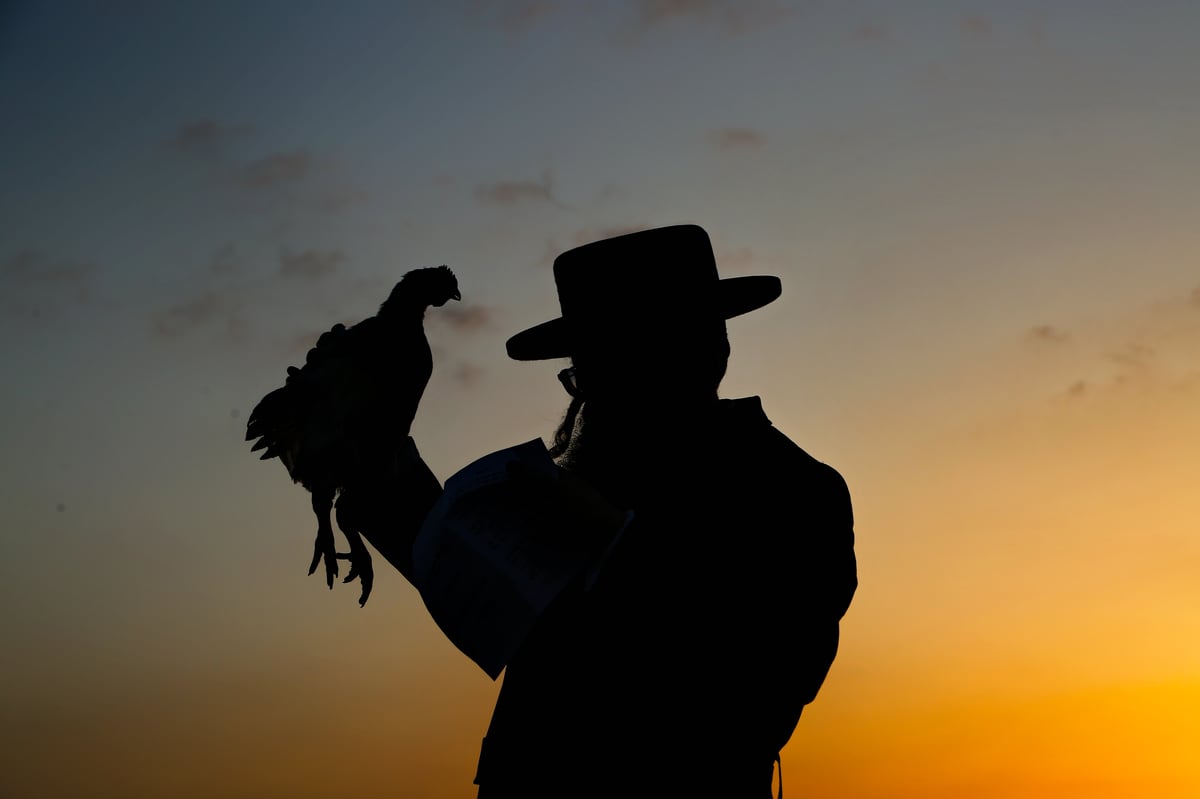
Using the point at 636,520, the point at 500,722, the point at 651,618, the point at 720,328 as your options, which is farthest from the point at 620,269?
the point at 500,722

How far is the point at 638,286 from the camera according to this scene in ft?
9.21

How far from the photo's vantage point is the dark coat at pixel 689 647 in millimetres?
2455

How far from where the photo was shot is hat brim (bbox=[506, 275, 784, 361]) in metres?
3.11

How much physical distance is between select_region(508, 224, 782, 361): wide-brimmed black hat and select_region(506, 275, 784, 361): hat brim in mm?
134

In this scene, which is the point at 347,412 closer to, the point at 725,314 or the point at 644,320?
the point at 644,320

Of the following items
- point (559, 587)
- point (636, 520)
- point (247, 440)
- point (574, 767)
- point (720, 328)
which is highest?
point (720, 328)

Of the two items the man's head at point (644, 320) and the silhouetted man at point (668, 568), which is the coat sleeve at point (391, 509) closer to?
the silhouetted man at point (668, 568)

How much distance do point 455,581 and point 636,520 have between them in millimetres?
491

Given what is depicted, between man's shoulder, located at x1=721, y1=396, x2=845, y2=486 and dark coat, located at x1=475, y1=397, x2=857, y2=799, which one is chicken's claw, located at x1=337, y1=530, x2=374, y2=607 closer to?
dark coat, located at x1=475, y1=397, x2=857, y2=799

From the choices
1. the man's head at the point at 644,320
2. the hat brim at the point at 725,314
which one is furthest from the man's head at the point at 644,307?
the hat brim at the point at 725,314

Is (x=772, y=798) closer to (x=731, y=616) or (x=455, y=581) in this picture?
(x=731, y=616)

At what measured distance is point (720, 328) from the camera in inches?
111

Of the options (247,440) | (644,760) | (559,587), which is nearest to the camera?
(559,587)

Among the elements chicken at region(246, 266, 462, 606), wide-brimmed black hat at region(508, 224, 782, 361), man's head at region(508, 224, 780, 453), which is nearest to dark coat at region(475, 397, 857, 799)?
man's head at region(508, 224, 780, 453)
